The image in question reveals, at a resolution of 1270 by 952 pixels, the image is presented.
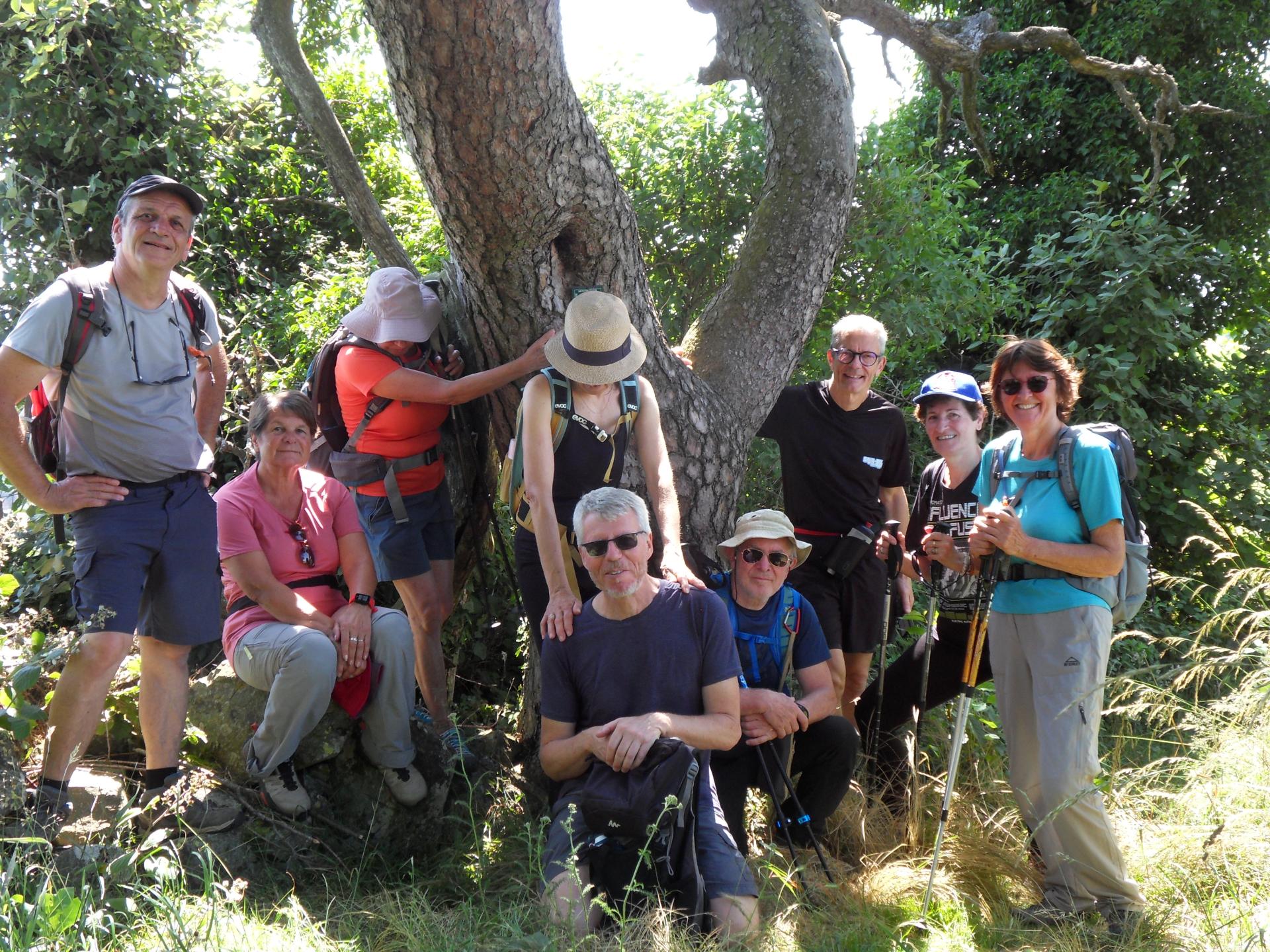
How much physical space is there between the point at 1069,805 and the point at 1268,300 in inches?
327

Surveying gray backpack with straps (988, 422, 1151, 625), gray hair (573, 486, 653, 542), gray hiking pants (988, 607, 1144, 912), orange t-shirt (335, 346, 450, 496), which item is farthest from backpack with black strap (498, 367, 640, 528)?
gray hiking pants (988, 607, 1144, 912)

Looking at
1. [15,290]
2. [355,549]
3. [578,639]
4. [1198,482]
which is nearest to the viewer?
[578,639]

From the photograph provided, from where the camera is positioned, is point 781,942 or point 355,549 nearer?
point 781,942

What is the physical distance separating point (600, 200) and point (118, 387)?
200 centimetres

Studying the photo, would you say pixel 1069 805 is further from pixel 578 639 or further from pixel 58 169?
pixel 58 169

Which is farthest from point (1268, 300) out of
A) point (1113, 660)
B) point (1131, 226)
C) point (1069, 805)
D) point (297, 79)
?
point (297, 79)

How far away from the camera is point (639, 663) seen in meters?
3.63

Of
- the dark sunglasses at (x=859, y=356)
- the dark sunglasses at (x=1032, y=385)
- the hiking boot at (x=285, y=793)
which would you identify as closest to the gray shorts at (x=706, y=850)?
the hiking boot at (x=285, y=793)

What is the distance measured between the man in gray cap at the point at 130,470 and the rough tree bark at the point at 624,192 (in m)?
1.03

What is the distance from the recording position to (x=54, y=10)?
559 centimetres

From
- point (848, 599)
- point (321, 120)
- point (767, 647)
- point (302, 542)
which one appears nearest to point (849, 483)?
point (848, 599)

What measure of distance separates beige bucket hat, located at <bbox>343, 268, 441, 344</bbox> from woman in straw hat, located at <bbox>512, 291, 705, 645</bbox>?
34.5 inches

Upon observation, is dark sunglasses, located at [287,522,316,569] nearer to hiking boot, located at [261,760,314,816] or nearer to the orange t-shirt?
the orange t-shirt

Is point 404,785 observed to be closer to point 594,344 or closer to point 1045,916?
point 594,344
